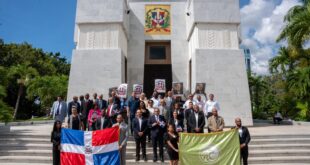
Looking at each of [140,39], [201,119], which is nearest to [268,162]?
[201,119]

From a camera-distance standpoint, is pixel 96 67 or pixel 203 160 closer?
pixel 203 160

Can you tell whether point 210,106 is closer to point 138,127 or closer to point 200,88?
point 138,127

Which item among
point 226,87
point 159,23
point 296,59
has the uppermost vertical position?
point 159,23

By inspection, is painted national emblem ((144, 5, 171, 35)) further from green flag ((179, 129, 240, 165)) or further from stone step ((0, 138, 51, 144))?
green flag ((179, 129, 240, 165))

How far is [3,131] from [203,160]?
25.7 feet

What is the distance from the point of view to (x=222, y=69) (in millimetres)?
14508

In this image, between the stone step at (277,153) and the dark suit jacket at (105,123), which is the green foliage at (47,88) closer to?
the dark suit jacket at (105,123)

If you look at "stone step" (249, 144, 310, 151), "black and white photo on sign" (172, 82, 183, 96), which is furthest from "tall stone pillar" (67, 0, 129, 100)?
"stone step" (249, 144, 310, 151)

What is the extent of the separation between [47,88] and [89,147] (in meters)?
26.0

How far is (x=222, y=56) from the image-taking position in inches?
576

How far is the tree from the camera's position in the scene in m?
30.7

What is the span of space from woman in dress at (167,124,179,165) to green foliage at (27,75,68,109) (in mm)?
25576

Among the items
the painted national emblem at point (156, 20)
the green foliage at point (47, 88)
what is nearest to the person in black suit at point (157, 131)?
the painted national emblem at point (156, 20)

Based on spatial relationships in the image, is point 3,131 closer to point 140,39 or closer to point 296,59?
point 140,39
